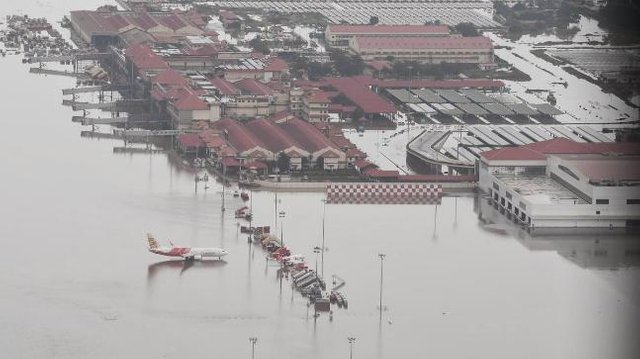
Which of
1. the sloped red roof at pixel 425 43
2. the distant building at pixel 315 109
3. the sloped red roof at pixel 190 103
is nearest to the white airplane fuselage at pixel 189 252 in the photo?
the sloped red roof at pixel 190 103

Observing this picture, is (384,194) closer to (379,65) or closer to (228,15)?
(379,65)

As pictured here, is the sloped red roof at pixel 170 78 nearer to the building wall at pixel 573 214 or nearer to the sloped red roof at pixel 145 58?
the sloped red roof at pixel 145 58

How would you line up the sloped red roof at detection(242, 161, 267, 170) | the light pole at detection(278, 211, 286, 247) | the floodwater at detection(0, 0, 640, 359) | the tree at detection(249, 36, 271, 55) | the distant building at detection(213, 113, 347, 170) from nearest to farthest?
the floodwater at detection(0, 0, 640, 359), the light pole at detection(278, 211, 286, 247), the sloped red roof at detection(242, 161, 267, 170), the distant building at detection(213, 113, 347, 170), the tree at detection(249, 36, 271, 55)

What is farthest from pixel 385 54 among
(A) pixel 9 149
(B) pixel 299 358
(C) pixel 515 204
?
(B) pixel 299 358

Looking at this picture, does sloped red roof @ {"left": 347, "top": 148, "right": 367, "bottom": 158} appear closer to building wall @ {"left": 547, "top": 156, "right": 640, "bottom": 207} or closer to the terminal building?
the terminal building

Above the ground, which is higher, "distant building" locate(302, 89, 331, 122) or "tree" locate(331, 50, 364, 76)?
"tree" locate(331, 50, 364, 76)

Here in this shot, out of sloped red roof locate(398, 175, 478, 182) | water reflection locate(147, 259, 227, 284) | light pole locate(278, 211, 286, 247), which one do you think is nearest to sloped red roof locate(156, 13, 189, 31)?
sloped red roof locate(398, 175, 478, 182)
